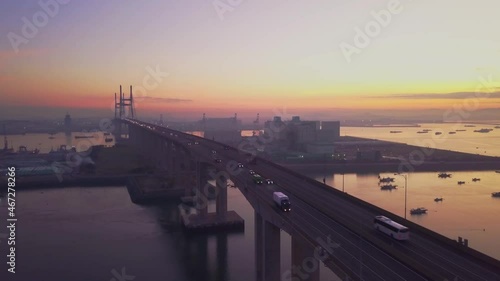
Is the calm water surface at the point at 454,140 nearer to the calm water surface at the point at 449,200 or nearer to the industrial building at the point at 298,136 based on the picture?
the industrial building at the point at 298,136

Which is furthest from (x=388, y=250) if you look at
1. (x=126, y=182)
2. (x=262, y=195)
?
(x=126, y=182)

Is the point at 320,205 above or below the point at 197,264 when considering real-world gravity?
above

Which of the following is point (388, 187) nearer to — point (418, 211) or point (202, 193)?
point (418, 211)

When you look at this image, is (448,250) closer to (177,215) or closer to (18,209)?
(177,215)

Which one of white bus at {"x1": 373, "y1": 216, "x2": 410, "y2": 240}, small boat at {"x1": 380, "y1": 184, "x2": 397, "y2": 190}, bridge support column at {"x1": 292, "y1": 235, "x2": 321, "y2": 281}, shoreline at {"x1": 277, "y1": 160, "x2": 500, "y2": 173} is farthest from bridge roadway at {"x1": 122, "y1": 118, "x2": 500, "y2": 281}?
shoreline at {"x1": 277, "y1": 160, "x2": 500, "y2": 173}

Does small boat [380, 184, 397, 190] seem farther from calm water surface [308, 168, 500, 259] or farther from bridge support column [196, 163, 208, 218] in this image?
bridge support column [196, 163, 208, 218]

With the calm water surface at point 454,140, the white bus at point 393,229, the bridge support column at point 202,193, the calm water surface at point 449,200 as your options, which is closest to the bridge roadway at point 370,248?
the white bus at point 393,229
